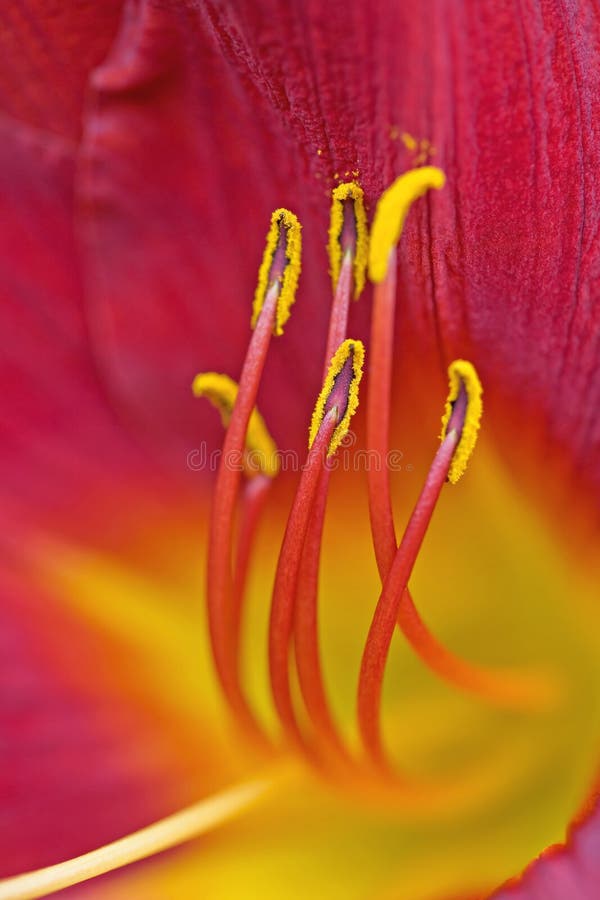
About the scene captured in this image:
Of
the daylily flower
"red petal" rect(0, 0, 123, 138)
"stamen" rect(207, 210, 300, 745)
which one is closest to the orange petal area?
the daylily flower

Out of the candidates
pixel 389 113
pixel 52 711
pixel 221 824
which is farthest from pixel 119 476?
pixel 389 113

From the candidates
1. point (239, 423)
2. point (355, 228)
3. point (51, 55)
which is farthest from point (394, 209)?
point (51, 55)

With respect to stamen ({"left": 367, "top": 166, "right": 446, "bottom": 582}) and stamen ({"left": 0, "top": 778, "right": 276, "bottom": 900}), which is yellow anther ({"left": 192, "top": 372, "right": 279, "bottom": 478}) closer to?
stamen ({"left": 367, "top": 166, "right": 446, "bottom": 582})


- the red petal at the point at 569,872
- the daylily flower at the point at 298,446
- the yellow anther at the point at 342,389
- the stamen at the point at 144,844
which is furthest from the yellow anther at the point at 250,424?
the red petal at the point at 569,872

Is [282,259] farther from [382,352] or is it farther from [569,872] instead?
[569,872]

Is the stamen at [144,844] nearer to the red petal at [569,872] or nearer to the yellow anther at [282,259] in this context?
the red petal at [569,872]

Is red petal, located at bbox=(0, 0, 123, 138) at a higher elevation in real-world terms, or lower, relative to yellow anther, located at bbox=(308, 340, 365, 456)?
higher

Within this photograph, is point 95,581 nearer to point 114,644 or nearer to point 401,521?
point 114,644
